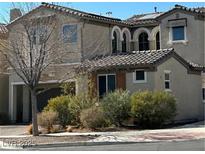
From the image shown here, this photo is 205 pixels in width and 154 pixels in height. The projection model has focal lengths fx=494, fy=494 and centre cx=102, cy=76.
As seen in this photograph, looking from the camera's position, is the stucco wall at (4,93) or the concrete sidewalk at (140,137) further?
the stucco wall at (4,93)

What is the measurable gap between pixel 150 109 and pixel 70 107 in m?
4.44

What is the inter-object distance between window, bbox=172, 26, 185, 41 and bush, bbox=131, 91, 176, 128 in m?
10.4

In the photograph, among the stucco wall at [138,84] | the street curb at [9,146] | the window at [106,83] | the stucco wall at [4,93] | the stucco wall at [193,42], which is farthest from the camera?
the stucco wall at [4,93]

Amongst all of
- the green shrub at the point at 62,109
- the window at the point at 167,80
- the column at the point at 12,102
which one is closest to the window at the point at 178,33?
the window at the point at 167,80

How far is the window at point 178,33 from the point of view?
34.5m


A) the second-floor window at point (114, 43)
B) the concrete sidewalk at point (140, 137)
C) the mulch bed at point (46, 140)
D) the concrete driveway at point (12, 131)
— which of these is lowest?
the concrete driveway at point (12, 131)

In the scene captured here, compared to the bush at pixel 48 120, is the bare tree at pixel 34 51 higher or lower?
higher

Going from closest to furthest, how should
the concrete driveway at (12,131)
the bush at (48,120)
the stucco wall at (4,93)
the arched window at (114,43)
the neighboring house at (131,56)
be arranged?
the bush at (48,120) → the concrete driveway at (12,131) → the neighboring house at (131,56) → the arched window at (114,43) → the stucco wall at (4,93)

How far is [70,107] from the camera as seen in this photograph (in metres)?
26.2

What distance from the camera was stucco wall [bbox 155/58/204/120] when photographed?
94.0 feet

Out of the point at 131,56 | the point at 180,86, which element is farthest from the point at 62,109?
the point at 180,86

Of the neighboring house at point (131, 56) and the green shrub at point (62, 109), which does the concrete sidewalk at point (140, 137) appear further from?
the neighboring house at point (131, 56)

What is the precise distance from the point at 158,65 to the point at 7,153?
44.3 feet

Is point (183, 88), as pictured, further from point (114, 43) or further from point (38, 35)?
point (38, 35)
